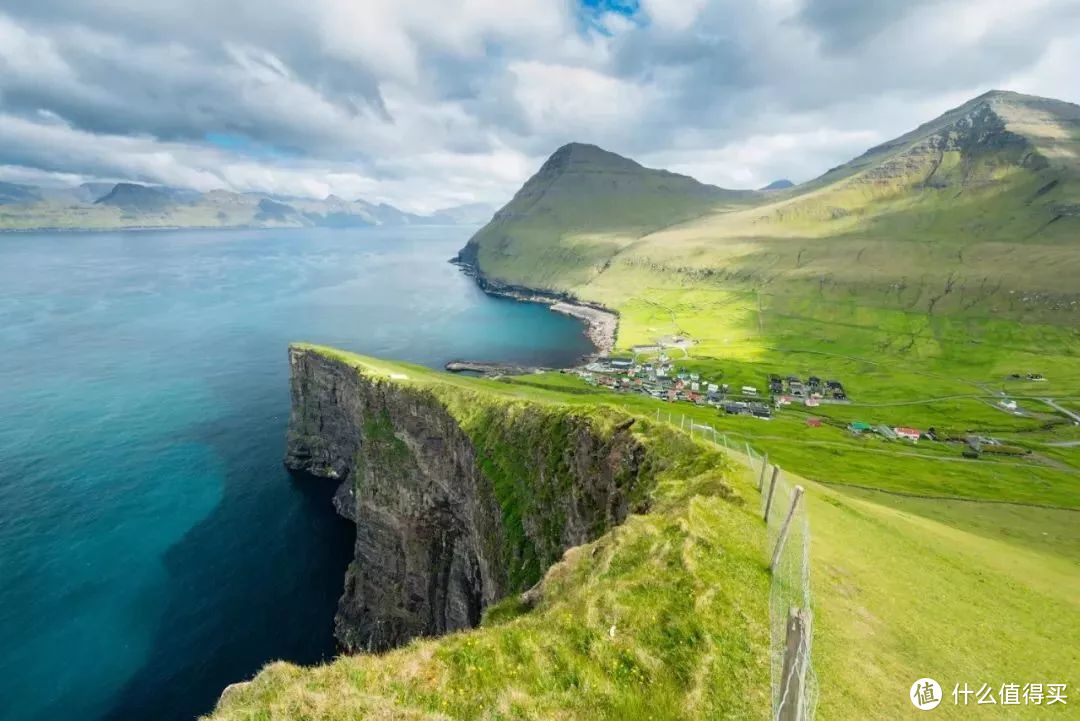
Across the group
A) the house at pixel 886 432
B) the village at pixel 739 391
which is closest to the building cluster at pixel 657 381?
the village at pixel 739 391

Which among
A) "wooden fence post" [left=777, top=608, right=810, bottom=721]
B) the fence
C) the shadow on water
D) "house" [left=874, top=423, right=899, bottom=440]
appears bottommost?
the shadow on water

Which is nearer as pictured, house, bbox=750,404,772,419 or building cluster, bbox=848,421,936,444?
building cluster, bbox=848,421,936,444

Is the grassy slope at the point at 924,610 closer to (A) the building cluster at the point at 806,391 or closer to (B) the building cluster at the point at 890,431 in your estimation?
(B) the building cluster at the point at 890,431

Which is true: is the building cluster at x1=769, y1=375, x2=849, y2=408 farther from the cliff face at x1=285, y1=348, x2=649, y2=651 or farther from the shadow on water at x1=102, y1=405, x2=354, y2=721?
the shadow on water at x1=102, y1=405, x2=354, y2=721

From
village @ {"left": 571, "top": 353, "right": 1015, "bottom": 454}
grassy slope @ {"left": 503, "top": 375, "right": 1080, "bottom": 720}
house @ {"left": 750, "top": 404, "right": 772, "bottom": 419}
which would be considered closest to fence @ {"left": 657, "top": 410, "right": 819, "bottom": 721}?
grassy slope @ {"left": 503, "top": 375, "right": 1080, "bottom": 720}

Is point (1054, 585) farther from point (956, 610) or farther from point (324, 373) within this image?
point (324, 373)

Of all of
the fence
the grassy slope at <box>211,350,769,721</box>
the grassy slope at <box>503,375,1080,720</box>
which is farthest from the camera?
the grassy slope at <box>503,375,1080,720</box>

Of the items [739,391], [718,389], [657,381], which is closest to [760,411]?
[739,391]
